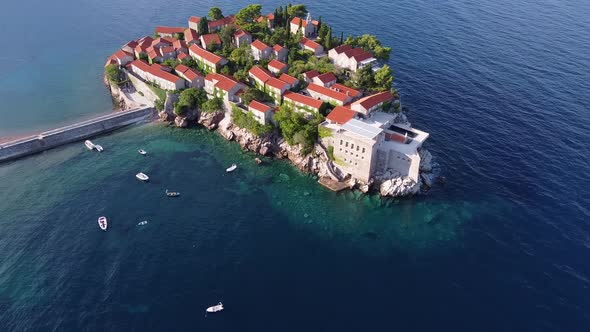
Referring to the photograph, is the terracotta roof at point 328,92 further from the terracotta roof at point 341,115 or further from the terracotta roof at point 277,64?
the terracotta roof at point 277,64

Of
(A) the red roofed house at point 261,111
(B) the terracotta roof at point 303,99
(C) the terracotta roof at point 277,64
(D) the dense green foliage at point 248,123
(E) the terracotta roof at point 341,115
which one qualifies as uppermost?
(C) the terracotta roof at point 277,64

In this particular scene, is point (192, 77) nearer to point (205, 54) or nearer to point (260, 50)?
point (205, 54)

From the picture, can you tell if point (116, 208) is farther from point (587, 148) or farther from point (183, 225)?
point (587, 148)

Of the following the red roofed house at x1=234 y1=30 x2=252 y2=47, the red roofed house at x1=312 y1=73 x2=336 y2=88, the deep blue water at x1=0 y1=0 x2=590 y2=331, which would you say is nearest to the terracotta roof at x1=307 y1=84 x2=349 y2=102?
the red roofed house at x1=312 y1=73 x2=336 y2=88

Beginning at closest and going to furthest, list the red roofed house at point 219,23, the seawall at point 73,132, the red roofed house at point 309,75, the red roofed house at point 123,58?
the seawall at point 73,132, the red roofed house at point 309,75, the red roofed house at point 123,58, the red roofed house at point 219,23

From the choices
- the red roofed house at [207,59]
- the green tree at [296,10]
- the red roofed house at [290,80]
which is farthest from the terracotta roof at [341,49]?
the red roofed house at [207,59]
